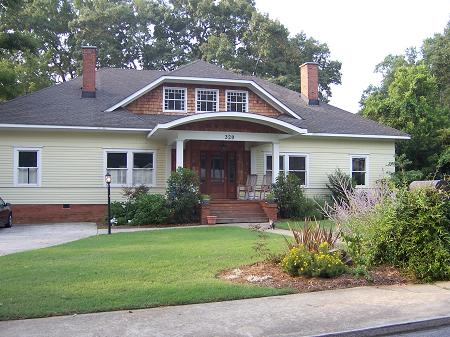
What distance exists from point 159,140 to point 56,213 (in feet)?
17.9

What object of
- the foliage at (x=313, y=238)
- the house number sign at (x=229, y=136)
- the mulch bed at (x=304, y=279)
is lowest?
the mulch bed at (x=304, y=279)

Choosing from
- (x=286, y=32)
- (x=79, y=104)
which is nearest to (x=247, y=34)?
(x=286, y=32)

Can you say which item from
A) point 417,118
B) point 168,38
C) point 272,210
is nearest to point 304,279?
point 272,210

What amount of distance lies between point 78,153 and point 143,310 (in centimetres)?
1620

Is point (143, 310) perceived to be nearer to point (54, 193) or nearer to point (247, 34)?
point (54, 193)

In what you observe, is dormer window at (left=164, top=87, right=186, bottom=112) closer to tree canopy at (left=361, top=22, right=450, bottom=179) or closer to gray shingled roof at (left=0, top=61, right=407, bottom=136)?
gray shingled roof at (left=0, top=61, right=407, bottom=136)

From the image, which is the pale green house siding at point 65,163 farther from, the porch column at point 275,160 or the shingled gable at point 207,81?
the porch column at point 275,160

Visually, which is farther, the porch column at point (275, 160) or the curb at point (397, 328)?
the porch column at point (275, 160)

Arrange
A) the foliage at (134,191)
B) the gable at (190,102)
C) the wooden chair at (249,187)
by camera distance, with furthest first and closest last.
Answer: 1. the gable at (190,102)
2. the wooden chair at (249,187)
3. the foliage at (134,191)

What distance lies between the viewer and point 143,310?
21.4 ft

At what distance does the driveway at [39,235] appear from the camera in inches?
530

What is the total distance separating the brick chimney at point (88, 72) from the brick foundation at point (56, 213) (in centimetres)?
576

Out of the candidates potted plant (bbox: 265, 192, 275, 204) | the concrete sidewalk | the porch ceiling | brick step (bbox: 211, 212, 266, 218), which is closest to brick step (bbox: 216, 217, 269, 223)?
brick step (bbox: 211, 212, 266, 218)

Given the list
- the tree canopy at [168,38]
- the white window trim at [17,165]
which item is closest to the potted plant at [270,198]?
the white window trim at [17,165]
